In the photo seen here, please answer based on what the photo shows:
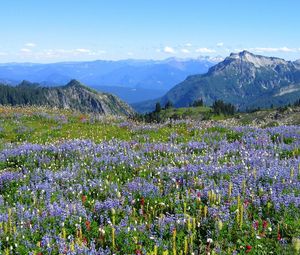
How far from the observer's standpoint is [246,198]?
27.8 feet

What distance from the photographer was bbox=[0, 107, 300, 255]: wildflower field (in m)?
6.95

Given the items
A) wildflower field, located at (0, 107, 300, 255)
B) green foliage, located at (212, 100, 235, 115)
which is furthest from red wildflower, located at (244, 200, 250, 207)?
green foliage, located at (212, 100, 235, 115)

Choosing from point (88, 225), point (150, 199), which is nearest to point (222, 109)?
point (150, 199)

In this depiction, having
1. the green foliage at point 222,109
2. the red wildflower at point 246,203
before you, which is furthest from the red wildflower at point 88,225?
the green foliage at point 222,109

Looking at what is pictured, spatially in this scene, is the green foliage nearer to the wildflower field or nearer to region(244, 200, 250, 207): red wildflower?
the wildflower field

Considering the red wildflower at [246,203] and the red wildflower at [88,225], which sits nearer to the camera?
the red wildflower at [88,225]

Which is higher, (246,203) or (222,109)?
(246,203)

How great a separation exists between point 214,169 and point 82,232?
4.14 meters

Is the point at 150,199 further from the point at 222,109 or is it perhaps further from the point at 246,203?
the point at 222,109

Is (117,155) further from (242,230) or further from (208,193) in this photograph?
(242,230)

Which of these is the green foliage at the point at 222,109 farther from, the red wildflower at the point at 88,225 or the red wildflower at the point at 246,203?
the red wildflower at the point at 88,225

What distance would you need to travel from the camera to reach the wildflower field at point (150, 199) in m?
6.95

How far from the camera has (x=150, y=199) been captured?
8938 millimetres

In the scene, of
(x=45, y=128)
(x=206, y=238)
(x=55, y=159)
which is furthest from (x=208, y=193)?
(x=45, y=128)
